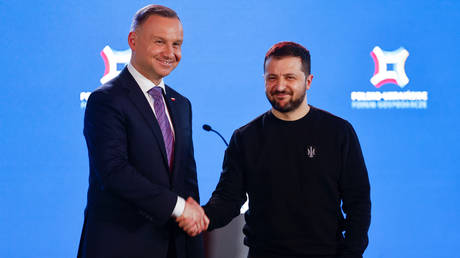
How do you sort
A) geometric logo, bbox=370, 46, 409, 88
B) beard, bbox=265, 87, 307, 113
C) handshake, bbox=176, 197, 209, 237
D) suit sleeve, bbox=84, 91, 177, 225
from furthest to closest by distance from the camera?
1. geometric logo, bbox=370, 46, 409, 88
2. beard, bbox=265, 87, 307, 113
3. handshake, bbox=176, 197, 209, 237
4. suit sleeve, bbox=84, 91, 177, 225

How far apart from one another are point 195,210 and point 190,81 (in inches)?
85.9

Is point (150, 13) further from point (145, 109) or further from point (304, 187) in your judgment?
point (304, 187)

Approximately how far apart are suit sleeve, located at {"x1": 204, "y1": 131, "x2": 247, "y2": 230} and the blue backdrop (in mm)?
1829

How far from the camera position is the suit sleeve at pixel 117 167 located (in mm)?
1730

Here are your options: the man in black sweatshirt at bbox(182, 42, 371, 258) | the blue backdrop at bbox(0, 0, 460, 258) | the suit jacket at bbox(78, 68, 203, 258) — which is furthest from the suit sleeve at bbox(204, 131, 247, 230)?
the blue backdrop at bbox(0, 0, 460, 258)

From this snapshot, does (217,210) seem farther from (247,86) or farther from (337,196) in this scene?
(247,86)

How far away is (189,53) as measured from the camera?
12.8ft

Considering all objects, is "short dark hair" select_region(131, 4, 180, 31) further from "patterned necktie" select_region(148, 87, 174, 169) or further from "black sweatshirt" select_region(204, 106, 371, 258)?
"black sweatshirt" select_region(204, 106, 371, 258)

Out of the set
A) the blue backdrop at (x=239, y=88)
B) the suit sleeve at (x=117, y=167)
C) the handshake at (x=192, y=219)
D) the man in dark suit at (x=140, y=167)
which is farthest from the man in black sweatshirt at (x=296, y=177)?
the blue backdrop at (x=239, y=88)

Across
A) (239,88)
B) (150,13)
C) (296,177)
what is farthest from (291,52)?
(239,88)

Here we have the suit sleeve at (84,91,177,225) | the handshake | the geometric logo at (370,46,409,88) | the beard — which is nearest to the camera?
the suit sleeve at (84,91,177,225)

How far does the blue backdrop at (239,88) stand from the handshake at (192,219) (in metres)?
1.98

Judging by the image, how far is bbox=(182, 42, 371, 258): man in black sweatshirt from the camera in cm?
185

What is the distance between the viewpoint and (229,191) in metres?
2.04
